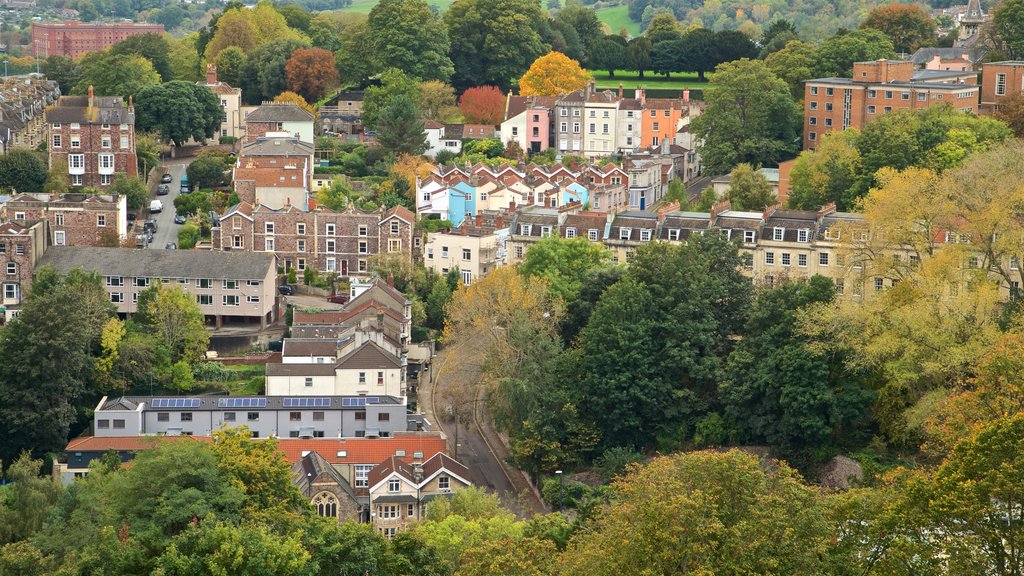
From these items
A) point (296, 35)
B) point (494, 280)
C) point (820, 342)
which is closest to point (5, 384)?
point (494, 280)

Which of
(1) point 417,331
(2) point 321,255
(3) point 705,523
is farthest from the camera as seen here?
(2) point 321,255

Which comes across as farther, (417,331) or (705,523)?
(417,331)

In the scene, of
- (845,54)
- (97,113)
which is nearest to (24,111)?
(97,113)

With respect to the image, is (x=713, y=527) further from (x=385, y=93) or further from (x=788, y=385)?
(x=385, y=93)

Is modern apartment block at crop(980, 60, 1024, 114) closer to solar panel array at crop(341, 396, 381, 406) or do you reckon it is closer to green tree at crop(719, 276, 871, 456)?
green tree at crop(719, 276, 871, 456)

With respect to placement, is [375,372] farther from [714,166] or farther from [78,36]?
[78,36]

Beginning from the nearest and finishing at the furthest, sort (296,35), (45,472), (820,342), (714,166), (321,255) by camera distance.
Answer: (820,342) → (45,472) → (321,255) → (714,166) → (296,35)
